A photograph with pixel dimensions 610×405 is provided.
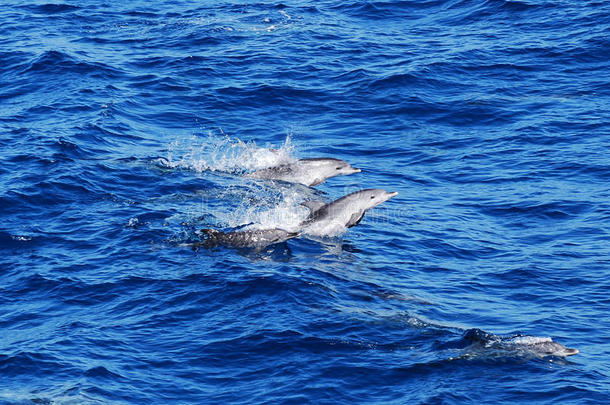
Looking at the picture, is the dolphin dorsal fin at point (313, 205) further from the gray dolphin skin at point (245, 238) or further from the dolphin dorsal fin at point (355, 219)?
the gray dolphin skin at point (245, 238)

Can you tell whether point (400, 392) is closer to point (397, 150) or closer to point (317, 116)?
point (397, 150)

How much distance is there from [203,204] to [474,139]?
10294 mm

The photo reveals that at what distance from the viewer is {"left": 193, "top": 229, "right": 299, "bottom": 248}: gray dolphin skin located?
2309 centimetres

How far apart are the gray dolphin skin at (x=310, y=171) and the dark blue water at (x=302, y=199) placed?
22.2 inches

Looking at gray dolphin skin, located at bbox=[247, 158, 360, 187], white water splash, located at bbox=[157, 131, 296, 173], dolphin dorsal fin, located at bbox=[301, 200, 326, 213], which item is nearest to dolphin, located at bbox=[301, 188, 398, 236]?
dolphin dorsal fin, located at bbox=[301, 200, 326, 213]

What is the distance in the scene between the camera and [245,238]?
23234 mm

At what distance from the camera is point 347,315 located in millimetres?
19656

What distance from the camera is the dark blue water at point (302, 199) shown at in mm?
17859

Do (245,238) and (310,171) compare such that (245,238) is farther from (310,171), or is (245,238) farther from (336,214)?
(310,171)

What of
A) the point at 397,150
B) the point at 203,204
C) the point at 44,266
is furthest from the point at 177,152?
the point at 44,266

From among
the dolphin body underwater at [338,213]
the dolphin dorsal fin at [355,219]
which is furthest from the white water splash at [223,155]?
the dolphin dorsal fin at [355,219]

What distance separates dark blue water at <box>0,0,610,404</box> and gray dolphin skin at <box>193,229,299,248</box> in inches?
14.7

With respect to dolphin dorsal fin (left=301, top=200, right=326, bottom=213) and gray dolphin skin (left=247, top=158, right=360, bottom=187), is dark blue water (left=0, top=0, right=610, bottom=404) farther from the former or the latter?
dolphin dorsal fin (left=301, top=200, right=326, bottom=213)

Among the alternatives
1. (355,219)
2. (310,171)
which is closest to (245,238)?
(355,219)
